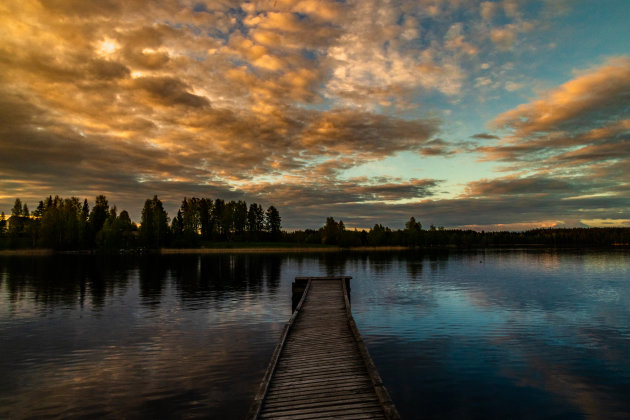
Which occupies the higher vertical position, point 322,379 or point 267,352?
point 322,379

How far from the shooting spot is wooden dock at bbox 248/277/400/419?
38.5ft

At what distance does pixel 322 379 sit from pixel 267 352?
938cm

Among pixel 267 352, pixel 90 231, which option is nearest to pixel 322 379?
pixel 267 352

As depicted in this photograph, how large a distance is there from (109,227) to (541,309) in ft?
583

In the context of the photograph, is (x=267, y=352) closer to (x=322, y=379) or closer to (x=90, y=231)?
(x=322, y=379)

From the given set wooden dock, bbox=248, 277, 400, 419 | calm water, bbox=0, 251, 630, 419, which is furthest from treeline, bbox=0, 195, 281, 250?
wooden dock, bbox=248, 277, 400, 419

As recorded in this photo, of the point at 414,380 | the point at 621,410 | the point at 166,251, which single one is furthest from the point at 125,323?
the point at 166,251

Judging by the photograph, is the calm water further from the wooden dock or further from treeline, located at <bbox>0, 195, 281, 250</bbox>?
treeline, located at <bbox>0, 195, 281, 250</bbox>

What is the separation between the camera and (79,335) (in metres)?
27.3

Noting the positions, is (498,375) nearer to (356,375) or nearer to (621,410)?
(621,410)

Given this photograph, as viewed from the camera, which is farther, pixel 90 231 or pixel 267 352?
pixel 90 231

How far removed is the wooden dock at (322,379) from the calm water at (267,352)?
237cm

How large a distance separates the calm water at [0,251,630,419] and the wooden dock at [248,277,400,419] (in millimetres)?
2368

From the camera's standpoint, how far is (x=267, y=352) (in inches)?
A: 906
